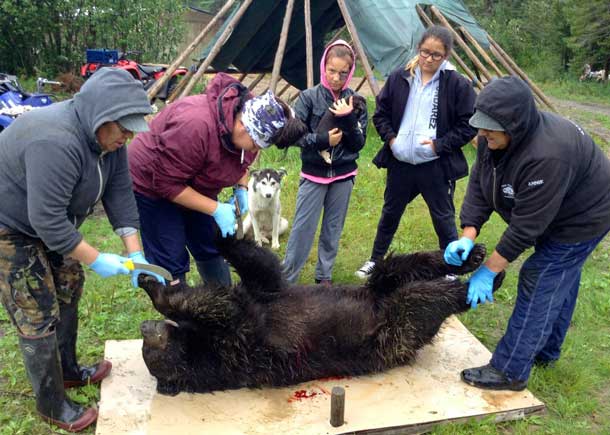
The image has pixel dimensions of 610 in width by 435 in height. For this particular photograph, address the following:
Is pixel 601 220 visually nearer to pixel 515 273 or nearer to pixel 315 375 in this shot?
pixel 315 375

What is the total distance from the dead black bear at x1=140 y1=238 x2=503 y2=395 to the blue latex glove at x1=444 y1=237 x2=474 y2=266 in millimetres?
90

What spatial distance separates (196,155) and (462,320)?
8.95ft

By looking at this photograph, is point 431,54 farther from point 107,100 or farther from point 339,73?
point 107,100

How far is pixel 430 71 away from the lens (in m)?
4.19

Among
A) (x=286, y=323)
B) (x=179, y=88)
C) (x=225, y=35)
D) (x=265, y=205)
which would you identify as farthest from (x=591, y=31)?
(x=286, y=323)

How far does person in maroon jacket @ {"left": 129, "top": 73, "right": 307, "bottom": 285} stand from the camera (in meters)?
2.95

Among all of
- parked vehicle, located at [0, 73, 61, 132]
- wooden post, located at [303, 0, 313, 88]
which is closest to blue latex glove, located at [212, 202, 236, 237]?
parked vehicle, located at [0, 73, 61, 132]

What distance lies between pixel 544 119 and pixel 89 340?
3388 millimetres

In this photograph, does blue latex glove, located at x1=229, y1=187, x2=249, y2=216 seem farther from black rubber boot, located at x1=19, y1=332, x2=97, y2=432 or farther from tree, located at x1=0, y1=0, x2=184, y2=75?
tree, located at x1=0, y1=0, x2=184, y2=75

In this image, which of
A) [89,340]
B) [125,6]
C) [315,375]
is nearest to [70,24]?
[125,6]

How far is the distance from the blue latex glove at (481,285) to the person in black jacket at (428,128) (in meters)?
1.10

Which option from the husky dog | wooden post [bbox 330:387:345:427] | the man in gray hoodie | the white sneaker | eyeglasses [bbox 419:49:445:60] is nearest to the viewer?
the man in gray hoodie

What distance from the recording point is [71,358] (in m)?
3.31

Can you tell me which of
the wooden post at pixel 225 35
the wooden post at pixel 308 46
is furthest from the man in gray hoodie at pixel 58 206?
the wooden post at pixel 225 35
